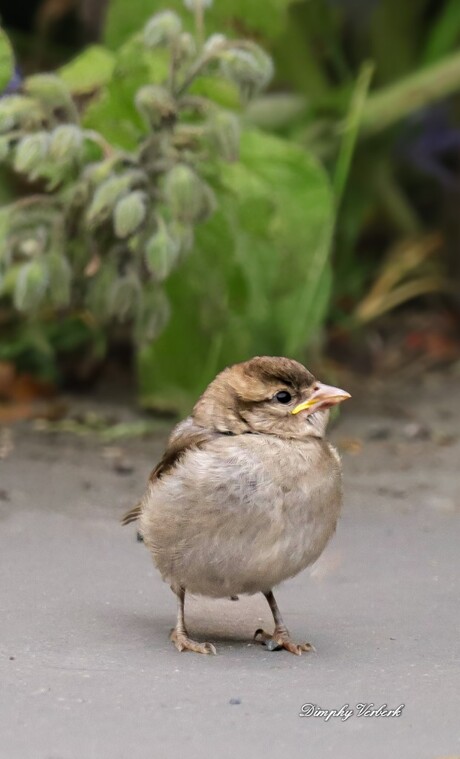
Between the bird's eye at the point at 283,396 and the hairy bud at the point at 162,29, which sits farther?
the hairy bud at the point at 162,29

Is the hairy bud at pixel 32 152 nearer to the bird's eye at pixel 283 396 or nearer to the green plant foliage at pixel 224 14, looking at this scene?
the green plant foliage at pixel 224 14

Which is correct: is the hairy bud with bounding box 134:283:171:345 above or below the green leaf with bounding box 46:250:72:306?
below

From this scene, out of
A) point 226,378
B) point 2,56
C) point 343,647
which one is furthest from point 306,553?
point 2,56

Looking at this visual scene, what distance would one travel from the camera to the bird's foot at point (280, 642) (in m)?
3.92

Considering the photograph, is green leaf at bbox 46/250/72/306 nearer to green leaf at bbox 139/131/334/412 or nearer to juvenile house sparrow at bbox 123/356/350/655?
green leaf at bbox 139/131/334/412

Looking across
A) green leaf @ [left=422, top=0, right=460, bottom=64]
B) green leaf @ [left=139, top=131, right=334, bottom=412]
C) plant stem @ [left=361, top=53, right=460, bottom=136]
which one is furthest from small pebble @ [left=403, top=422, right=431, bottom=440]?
green leaf @ [left=422, top=0, right=460, bottom=64]

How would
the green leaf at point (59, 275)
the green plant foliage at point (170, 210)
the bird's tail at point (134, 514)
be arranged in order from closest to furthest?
the bird's tail at point (134, 514)
the green plant foliage at point (170, 210)
the green leaf at point (59, 275)

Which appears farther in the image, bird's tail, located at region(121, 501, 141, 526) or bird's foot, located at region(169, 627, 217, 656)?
bird's tail, located at region(121, 501, 141, 526)

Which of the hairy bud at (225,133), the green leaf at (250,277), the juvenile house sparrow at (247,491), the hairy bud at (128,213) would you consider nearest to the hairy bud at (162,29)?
the hairy bud at (225,133)

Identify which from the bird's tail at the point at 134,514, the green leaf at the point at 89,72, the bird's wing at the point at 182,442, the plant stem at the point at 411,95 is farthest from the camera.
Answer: the plant stem at the point at 411,95

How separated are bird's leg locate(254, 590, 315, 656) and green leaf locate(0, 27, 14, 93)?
2.22 m

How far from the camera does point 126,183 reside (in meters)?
5.06

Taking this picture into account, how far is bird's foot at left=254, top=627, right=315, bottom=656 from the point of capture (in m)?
3.92

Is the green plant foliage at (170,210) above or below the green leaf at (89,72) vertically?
below
